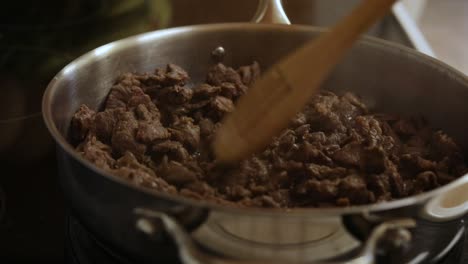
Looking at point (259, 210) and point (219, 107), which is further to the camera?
point (219, 107)

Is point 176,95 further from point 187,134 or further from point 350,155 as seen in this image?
point 350,155

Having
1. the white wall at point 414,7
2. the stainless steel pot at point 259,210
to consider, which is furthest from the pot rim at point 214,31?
the white wall at point 414,7

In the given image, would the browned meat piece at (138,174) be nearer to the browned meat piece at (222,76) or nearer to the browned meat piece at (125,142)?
the browned meat piece at (125,142)

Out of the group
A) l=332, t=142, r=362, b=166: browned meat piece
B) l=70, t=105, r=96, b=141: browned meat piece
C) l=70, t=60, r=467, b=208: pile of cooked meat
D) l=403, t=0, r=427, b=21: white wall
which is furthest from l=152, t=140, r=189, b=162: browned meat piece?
l=403, t=0, r=427, b=21: white wall

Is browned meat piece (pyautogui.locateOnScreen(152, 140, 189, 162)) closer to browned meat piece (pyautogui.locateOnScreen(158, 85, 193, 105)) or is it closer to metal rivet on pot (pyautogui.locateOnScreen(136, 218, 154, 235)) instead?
browned meat piece (pyautogui.locateOnScreen(158, 85, 193, 105))

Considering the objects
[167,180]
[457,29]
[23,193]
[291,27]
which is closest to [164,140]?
[167,180]

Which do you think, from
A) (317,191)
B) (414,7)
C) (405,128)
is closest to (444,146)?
(405,128)

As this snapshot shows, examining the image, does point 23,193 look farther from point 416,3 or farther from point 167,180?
point 416,3
